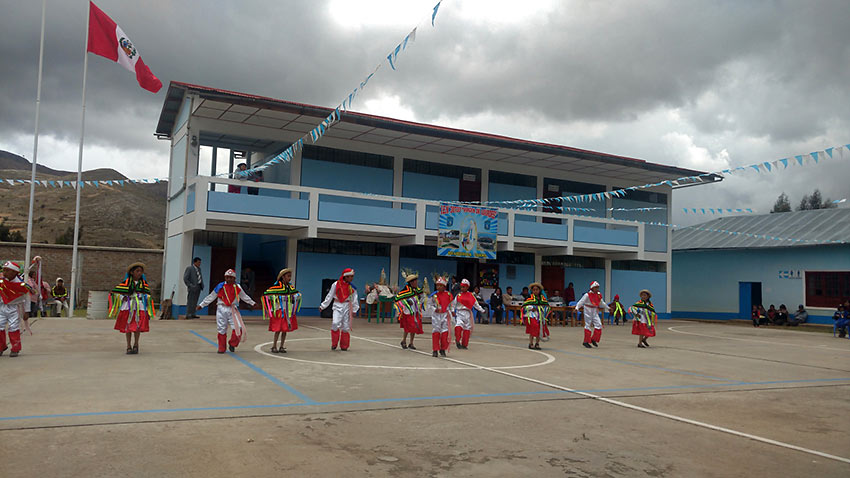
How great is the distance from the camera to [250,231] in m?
23.4

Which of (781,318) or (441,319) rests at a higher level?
(441,319)

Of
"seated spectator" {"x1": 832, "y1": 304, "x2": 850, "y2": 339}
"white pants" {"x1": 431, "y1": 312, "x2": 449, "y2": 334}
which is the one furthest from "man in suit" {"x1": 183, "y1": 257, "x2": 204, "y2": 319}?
"seated spectator" {"x1": 832, "y1": 304, "x2": 850, "y2": 339}

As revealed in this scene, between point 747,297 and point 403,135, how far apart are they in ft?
75.1

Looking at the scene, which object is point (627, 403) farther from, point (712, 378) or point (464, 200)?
point (464, 200)

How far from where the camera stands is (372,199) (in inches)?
966

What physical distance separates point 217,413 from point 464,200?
22641mm

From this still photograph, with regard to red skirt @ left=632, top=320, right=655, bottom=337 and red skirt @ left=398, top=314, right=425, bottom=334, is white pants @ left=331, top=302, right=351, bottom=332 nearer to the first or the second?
red skirt @ left=398, top=314, right=425, bottom=334

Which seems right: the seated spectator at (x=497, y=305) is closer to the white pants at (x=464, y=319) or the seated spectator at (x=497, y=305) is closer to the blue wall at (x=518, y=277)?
the blue wall at (x=518, y=277)

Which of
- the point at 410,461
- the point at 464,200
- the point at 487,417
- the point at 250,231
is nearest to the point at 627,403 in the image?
the point at 487,417

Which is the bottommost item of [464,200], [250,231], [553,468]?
[553,468]

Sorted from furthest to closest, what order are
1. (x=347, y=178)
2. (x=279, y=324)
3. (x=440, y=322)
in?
(x=347, y=178)
(x=440, y=322)
(x=279, y=324)

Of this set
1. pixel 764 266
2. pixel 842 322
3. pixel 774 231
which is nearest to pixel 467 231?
pixel 842 322

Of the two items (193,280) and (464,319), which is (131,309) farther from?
Answer: (193,280)

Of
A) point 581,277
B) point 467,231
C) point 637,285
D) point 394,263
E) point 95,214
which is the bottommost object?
point 637,285
